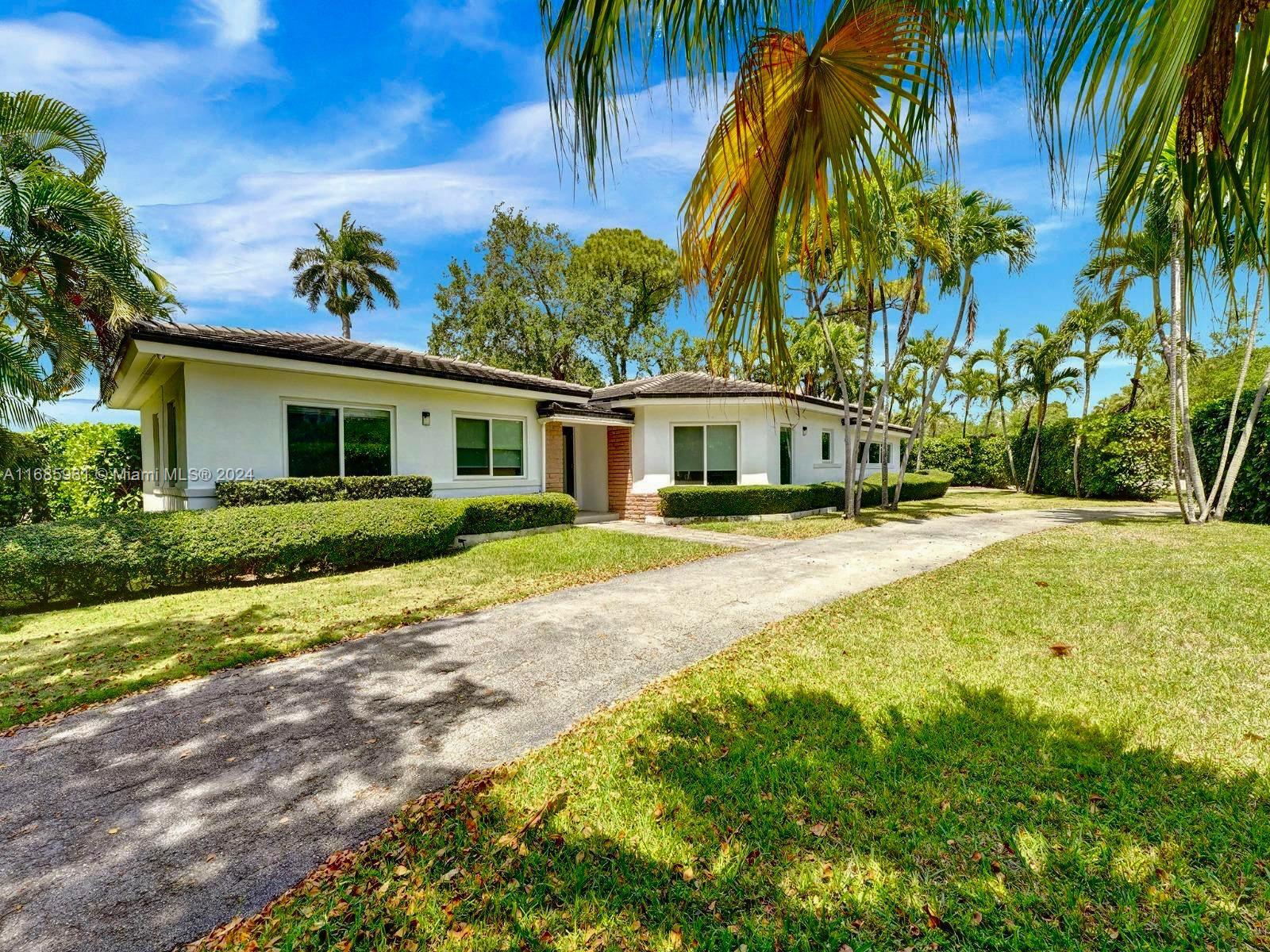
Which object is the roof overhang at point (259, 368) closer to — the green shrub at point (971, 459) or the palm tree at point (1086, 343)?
the palm tree at point (1086, 343)

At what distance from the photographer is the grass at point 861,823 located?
208cm

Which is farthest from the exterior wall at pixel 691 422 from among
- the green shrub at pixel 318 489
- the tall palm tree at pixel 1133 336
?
the tall palm tree at pixel 1133 336

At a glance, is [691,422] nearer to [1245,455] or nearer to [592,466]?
[592,466]

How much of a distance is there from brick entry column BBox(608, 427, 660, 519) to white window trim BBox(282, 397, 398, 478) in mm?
7317

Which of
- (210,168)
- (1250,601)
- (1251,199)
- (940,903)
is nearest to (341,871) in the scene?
(940,903)

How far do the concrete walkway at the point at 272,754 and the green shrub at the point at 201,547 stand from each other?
3.80m

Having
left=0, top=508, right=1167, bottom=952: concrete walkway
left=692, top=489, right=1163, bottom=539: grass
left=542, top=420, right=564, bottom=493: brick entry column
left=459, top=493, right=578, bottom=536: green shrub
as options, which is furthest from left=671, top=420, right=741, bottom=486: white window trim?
left=0, top=508, right=1167, bottom=952: concrete walkway

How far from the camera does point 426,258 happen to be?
106ft

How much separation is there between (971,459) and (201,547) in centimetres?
3390

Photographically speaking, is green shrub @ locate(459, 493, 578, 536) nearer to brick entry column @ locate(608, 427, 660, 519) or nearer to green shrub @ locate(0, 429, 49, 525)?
brick entry column @ locate(608, 427, 660, 519)

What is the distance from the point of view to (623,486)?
1709 cm

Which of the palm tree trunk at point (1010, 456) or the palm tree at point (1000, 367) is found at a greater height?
the palm tree at point (1000, 367)

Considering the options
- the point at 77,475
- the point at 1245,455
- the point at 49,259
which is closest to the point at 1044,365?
the point at 1245,455

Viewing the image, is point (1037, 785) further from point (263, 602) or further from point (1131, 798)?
point (263, 602)
